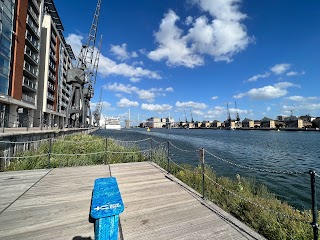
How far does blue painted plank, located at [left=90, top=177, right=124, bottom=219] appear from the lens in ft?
6.45

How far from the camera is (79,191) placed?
5426 mm

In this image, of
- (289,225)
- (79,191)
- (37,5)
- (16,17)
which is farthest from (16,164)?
(37,5)

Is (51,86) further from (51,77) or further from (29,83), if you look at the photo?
(29,83)

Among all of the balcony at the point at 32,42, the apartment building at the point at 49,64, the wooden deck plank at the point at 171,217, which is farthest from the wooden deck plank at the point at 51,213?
the balcony at the point at 32,42

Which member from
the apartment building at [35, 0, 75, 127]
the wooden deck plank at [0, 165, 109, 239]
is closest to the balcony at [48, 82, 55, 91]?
the apartment building at [35, 0, 75, 127]

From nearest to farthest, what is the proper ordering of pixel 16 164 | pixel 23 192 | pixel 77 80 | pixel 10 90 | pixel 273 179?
pixel 23 192
pixel 16 164
pixel 273 179
pixel 10 90
pixel 77 80

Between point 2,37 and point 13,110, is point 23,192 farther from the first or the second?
point 13,110

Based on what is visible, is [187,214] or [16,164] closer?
[187,214]

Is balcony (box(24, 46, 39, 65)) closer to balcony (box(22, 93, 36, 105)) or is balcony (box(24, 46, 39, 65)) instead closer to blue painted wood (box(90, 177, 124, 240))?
balcony (box(22, 93, 36, 105))

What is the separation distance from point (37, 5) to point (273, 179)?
50.3 m

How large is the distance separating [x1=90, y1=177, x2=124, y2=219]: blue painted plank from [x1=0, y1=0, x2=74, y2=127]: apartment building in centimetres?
1770

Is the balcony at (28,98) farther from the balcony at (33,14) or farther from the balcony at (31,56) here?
the balcony at (33,14)

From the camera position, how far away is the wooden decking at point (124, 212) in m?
3.40

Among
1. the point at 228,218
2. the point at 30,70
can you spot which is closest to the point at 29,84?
the point at 30,70
